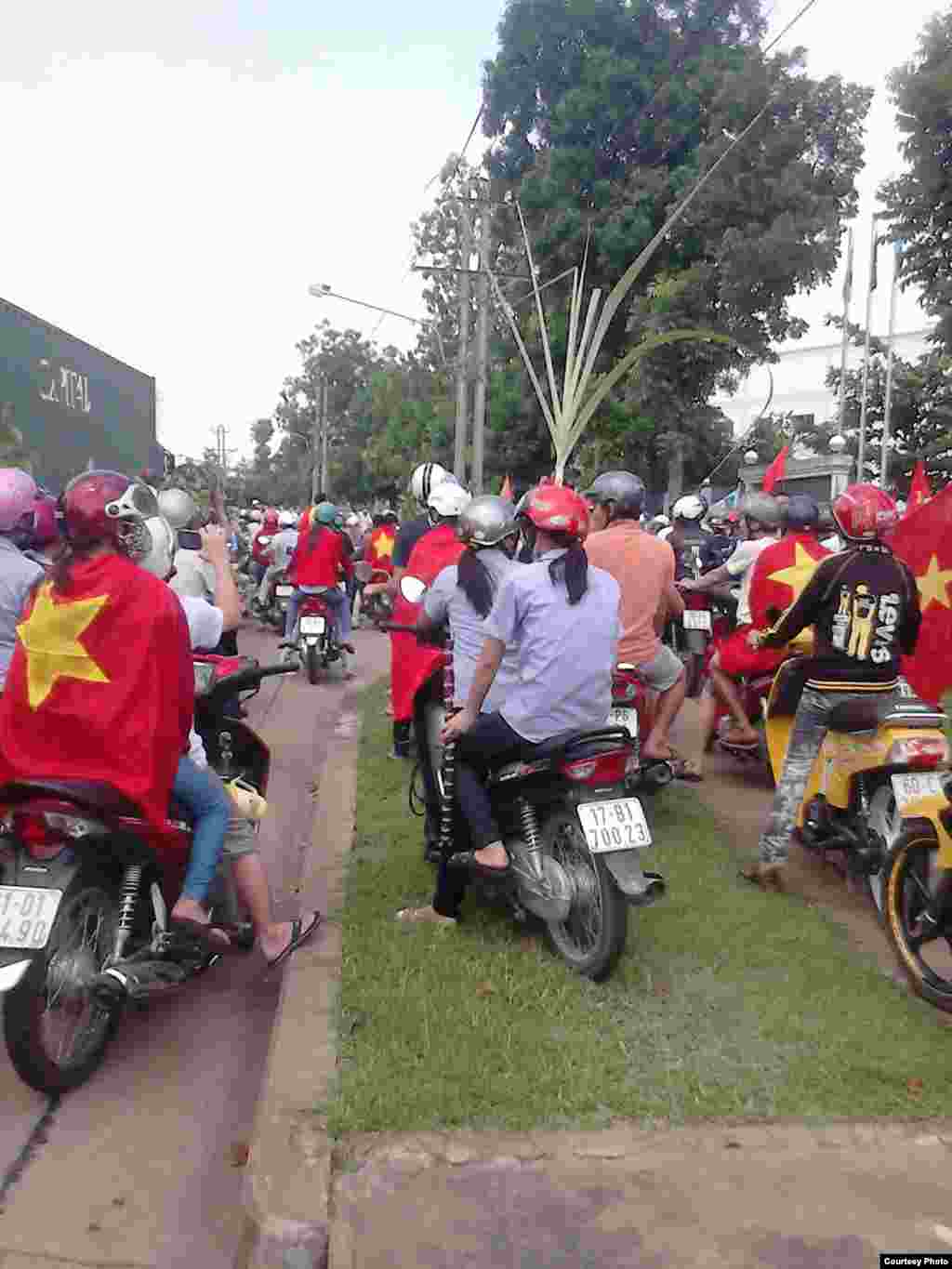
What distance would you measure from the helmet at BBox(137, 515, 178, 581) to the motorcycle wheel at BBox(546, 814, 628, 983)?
1626mm

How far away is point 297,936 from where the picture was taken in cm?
434

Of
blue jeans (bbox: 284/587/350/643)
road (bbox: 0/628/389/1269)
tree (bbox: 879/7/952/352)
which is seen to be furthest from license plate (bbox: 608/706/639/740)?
tree (bbox: 879/7/952/352)

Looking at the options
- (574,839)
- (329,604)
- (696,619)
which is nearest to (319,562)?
(329,604)

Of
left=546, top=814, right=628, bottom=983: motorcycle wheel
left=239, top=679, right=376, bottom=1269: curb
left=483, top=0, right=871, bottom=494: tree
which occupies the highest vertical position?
left=483, top=0, right=871, bottom=494: tree

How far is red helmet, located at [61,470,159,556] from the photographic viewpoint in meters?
3.46

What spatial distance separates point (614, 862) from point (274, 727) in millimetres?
5513

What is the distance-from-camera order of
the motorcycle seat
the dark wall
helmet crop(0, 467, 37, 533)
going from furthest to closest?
the dark wall → helmet crop(0, 467, 37, 533) → the motorcycle seat

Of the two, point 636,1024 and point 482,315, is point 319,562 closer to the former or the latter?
point 636,1024

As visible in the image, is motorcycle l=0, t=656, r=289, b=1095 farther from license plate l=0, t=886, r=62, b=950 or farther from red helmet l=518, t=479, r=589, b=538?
red helmet l=518, t=479, r=589, b=538

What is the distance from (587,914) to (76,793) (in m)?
1.79

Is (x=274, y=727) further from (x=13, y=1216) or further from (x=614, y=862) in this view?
(x=13, y=1216)

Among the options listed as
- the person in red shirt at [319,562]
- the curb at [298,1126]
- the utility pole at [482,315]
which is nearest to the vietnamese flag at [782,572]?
the curb at [298,1126]

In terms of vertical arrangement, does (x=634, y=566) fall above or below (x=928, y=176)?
below

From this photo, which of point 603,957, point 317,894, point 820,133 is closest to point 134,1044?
point 317,894
